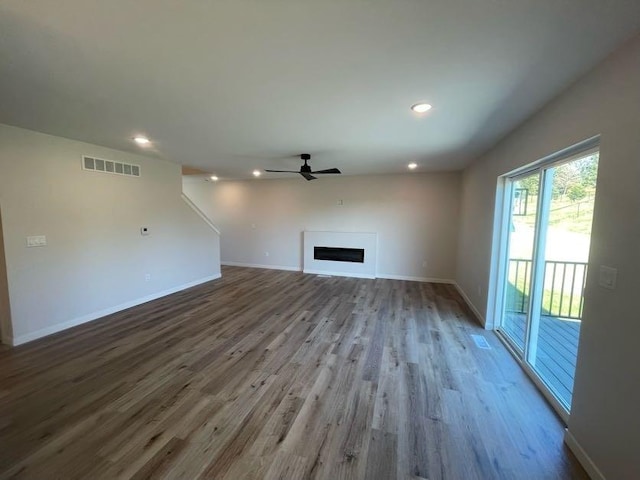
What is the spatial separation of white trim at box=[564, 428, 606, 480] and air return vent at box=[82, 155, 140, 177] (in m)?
5.72

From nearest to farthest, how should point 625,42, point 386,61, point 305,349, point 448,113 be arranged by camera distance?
point 625,42 < point 386,61 < point 448,113 < point 305,349

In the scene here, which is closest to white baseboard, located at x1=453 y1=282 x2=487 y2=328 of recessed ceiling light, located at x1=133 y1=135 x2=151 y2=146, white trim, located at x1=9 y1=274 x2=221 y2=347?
recessed ceiling light, located at x1=133 y1=135 x2=151 y2=146

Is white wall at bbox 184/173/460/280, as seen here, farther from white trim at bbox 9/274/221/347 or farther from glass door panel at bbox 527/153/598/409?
glass door panel at bbox 527/153/598/409

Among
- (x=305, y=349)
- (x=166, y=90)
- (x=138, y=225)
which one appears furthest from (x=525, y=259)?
(x=138, y=225)

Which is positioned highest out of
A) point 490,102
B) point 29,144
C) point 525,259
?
point 490,102

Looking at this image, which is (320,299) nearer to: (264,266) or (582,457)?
(264,266)

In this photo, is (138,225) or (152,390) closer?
(152,390)

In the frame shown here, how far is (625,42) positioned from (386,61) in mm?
1250

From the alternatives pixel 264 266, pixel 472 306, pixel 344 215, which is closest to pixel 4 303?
pixel 264 266

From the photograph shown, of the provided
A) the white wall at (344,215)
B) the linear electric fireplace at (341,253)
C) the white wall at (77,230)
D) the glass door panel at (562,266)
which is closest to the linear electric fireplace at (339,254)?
the linear electric fireplace at (341,253)

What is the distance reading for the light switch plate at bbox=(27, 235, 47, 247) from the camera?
3.16 m

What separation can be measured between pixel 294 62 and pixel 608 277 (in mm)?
2281

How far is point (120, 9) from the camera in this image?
1267mm

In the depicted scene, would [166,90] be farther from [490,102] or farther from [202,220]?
[202,220]
